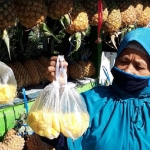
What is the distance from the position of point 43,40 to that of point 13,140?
116cm

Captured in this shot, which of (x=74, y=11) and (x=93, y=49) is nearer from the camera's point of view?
(x=74, y=11)

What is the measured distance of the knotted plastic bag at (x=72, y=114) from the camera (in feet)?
5.88

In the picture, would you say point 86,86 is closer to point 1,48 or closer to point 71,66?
point 71,66

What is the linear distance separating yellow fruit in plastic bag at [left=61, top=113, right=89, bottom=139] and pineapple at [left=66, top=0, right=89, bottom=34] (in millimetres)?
1590

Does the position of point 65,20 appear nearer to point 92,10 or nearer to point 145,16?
point 92,10

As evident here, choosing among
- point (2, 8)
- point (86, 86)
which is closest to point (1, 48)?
point (2, 8)

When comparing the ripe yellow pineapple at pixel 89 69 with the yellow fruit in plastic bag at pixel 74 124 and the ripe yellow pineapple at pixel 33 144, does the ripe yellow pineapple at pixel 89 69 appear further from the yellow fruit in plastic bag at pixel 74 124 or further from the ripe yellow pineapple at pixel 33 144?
the yellow fruit in plastic bag at pixel 74 124

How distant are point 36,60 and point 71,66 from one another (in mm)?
540

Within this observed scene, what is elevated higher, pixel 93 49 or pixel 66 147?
pixel 93 49

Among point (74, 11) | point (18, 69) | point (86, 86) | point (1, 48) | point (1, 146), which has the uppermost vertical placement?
point (74, 11)

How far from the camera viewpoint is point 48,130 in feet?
5.72

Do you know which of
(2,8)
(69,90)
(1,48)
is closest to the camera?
(69,90)

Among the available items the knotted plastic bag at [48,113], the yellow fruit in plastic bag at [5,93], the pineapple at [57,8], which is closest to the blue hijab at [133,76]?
the knotted plastic bag at [48,113]

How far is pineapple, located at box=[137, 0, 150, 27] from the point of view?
14.4 ft
